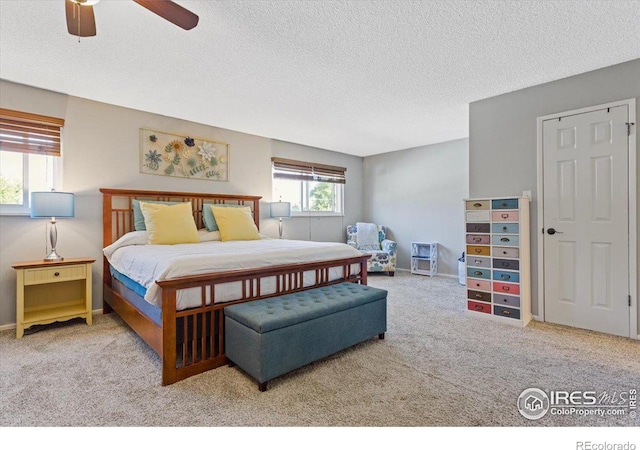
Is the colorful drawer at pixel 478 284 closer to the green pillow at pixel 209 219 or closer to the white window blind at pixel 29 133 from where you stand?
the green pillow at pixel 209 219

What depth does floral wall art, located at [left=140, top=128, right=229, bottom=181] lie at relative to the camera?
152 inches

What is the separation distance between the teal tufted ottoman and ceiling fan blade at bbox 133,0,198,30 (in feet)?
5.68

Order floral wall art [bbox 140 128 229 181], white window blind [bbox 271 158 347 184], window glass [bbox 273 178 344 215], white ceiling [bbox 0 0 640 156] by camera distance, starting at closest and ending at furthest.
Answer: white ceiling [bbox 0 0 640 156] < floral wall art [bbox 140 128 229 181] < white window blind [bbox 271 158 347 184] < window glass [bbox 273 178 344 215]

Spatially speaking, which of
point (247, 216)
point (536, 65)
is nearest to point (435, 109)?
point (536, 65)

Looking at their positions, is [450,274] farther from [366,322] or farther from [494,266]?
[366,322]

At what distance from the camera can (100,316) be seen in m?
3.39

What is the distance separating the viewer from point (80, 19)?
1768 millimetres

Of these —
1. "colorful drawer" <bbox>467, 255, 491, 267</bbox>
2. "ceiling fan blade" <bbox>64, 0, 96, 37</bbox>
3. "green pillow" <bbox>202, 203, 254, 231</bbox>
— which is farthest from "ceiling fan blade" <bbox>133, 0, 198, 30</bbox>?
"colorful drawer" <bbox>467, 255, 491, 267</bbox>

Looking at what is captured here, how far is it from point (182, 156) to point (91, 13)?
8.11ft

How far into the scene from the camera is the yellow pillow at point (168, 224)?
10.7 feet

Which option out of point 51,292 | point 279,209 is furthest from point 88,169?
point 279,209

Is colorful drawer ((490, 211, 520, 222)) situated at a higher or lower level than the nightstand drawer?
higher

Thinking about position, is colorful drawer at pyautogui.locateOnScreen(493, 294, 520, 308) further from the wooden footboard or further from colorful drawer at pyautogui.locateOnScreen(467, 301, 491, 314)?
the wooden footboard

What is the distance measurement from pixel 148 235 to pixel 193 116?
1.64m
